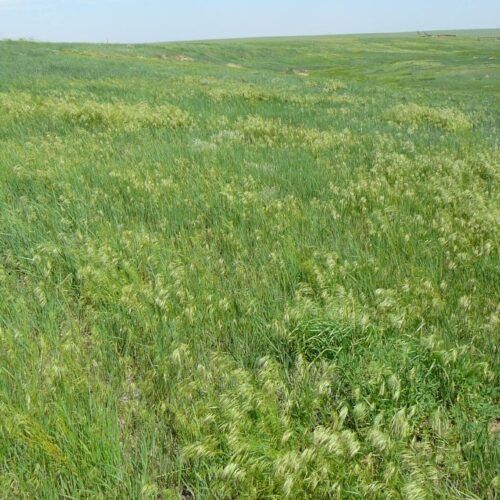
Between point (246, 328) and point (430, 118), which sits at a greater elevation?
point (430, 118)

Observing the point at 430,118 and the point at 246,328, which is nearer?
the point at 246,328

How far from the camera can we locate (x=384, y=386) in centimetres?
287

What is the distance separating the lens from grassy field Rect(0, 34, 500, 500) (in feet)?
7.81

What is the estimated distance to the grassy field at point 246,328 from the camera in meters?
2.38

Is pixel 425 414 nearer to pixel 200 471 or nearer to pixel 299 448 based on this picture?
pixel 299 448

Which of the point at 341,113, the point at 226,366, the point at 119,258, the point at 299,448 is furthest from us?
the point at 341,113

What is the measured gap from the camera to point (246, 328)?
11.8 feet

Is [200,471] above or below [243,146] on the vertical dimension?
below

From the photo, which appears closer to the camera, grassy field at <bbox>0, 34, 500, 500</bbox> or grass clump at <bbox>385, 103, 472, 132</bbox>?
grassy field at <bbox>0, 34, 500, 500</bbox>

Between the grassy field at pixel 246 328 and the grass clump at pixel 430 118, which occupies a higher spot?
the grass clump at pixel 430 118

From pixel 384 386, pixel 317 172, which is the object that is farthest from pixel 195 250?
pixel 317 172

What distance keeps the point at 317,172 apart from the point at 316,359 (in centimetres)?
486

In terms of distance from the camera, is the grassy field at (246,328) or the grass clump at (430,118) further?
the grass clump at (430,118)

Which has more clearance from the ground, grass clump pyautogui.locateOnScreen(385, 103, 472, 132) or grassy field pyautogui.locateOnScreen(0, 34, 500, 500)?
grass clump pyautogui.locateOnScreen(385, 103, 472, 132)
